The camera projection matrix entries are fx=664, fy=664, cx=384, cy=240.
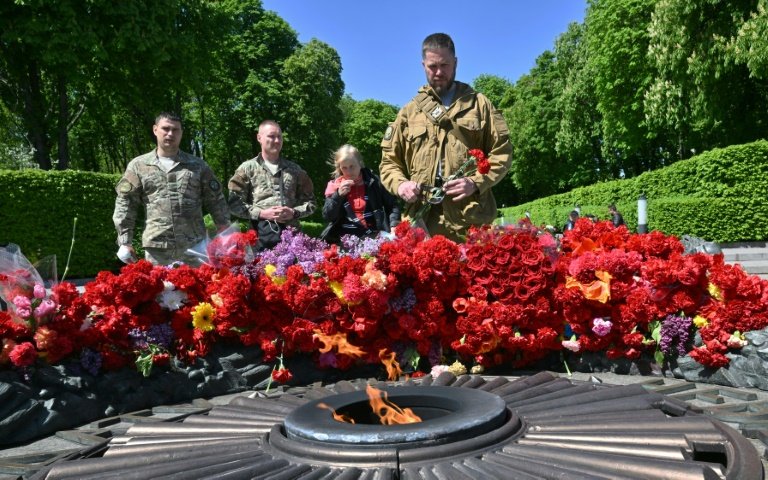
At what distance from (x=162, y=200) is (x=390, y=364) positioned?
252cm

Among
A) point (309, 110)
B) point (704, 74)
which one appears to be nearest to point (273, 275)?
point (704, 74)

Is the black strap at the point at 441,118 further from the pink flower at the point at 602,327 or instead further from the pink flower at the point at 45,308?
the pink flower at the point at 45,308

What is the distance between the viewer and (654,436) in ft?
7.47

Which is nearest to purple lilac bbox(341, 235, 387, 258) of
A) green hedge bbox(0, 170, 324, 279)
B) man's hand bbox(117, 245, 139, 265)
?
man's hand bbox(117, 245, 139, 265)

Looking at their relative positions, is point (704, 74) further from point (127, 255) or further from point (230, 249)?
point (127, 255)

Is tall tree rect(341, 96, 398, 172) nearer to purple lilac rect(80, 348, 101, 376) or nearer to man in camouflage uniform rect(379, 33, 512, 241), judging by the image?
man in camouflage uniform rect(379, 33, 512, 241)

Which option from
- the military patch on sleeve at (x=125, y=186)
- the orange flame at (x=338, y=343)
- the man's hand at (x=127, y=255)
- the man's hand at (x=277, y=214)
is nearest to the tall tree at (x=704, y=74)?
the man's hand at (x=277, y=214)

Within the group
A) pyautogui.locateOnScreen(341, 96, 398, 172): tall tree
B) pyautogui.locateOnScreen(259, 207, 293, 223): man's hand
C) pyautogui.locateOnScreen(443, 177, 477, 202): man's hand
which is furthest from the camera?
pyautogui.locateOnScreen(341, 96, 398, 172): tall tree

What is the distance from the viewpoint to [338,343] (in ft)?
15.5

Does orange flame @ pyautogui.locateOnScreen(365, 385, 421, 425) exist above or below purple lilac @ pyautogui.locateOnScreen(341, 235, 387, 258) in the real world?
below

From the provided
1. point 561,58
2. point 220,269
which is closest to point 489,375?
point 220,269

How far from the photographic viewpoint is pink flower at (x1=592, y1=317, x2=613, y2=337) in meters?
4.58

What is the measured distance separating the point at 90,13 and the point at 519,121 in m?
32.0

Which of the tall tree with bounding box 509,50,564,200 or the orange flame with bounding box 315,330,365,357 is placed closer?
the orange flame with bounding box 315,330,365,357
